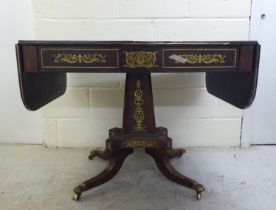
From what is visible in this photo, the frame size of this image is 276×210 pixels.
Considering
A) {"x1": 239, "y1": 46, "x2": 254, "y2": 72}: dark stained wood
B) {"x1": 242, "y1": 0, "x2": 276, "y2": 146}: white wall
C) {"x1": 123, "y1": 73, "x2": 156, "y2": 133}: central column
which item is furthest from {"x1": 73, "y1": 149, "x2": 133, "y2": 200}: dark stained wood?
{"x1": 242, "y1": 0, "x2": 276, "y2": 146}: white wall

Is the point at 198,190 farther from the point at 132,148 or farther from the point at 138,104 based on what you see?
Answer: the point at 138,104

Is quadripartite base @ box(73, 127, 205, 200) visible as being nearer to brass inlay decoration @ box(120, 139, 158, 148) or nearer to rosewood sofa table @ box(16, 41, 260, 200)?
brass inlay decoration @ box(120, 139, 158, 148)

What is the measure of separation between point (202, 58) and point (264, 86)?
0.91 meters

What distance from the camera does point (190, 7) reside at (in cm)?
182

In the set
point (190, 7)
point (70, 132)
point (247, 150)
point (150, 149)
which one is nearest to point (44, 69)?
point (150, 149)

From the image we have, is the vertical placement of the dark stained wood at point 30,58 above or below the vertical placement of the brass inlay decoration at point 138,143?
above

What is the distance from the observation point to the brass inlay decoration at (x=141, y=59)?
4.01 ft

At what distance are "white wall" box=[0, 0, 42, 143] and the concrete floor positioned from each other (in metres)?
0.09

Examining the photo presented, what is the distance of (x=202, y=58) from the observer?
4.00ft

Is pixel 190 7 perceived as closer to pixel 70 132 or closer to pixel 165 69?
pixel 165 69

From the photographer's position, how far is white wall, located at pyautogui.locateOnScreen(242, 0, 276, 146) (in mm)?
1838

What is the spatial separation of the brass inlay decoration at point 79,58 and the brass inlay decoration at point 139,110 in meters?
0.27

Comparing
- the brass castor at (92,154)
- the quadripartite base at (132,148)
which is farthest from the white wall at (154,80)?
the quadripartite base at (132,148)

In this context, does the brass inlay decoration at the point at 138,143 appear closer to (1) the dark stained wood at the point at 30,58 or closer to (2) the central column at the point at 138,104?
(2) the central column at the point at 138,104
